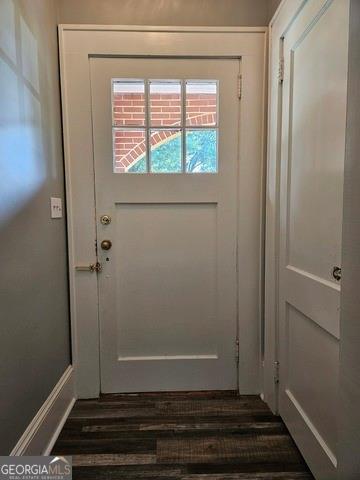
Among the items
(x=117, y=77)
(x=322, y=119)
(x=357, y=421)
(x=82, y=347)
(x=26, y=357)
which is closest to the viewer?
(x=357, y=421)

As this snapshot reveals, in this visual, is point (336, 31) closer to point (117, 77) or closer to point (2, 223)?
point (117, 77)

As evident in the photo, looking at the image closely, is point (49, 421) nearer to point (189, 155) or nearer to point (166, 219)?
point (166, 219)

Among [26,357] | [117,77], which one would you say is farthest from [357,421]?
[117,77]

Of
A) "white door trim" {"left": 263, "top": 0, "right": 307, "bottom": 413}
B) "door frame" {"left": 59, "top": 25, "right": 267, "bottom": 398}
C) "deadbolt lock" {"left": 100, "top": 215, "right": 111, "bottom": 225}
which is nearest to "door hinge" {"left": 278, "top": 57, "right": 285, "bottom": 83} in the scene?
"white door trim" {"left": 263, "top": 0, "right": 307, "bottom": 413}

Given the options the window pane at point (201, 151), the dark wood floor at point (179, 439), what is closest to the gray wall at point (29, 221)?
the dark wood floor at point (179, 439)

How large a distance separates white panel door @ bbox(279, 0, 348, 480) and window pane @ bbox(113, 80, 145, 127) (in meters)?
0.79

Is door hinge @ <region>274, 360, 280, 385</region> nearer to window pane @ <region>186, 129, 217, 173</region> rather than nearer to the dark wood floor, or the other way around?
the dark wood floor

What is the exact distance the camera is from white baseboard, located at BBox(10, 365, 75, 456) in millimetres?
1192

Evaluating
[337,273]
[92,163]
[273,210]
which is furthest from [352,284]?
[92,163]

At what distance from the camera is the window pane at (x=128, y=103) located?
165 centimetres

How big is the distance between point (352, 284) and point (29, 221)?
1.27m

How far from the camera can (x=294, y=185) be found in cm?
136

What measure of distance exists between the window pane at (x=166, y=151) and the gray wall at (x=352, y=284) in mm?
988

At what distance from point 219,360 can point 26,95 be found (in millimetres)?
1757
